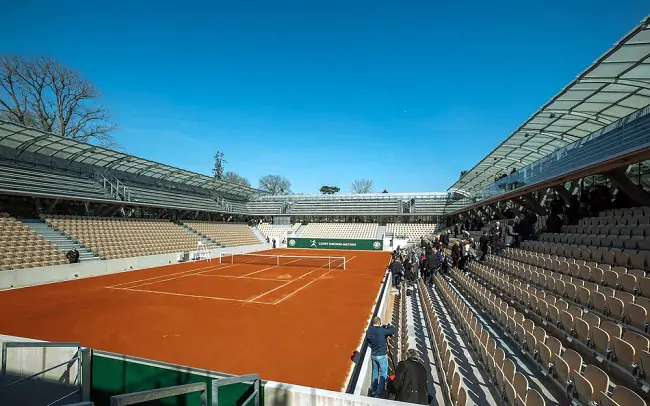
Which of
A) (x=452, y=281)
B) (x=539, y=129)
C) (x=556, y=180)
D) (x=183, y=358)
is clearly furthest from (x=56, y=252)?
(x=539, y=129)

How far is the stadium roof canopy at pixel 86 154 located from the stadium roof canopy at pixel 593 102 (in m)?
28.7

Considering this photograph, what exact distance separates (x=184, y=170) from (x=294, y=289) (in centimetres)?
2376

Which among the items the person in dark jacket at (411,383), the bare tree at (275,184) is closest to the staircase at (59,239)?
the person in dark jacket at (411,383)

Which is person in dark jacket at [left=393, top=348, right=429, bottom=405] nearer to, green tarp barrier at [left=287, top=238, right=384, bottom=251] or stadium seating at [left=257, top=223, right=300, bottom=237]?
green tarp barrier at [left=287, top=238, right=384, bottom=251]

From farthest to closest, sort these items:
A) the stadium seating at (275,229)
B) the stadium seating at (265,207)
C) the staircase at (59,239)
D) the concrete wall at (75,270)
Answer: the stadium seating at (265,207), the stadium seating at (275,229), the staircase at (59,239), the concrete wall at (75,270)

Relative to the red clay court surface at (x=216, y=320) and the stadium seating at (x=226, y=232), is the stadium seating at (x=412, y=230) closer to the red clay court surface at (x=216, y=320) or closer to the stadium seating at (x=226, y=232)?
the stadium seating at (x=226, y=232)

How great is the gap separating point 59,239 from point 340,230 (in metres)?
36.1

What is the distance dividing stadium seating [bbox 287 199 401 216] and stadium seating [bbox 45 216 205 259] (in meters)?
24.1

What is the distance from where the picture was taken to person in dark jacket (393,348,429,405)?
4.45m

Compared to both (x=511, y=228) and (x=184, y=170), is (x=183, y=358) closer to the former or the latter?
(x=511, y=228)

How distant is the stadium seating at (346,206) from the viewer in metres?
51.5

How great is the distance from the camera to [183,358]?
788cm

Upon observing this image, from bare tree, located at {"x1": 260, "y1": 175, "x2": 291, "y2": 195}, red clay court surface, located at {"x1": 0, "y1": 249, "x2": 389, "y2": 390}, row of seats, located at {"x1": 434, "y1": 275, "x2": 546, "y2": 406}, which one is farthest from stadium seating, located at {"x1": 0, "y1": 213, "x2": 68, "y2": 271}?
bare tree, located at {"x1": 260, "y1": 175, "x2": 291, "y2": 195}

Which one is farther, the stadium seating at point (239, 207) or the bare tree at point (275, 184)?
the bare tree at point (275, 184)
